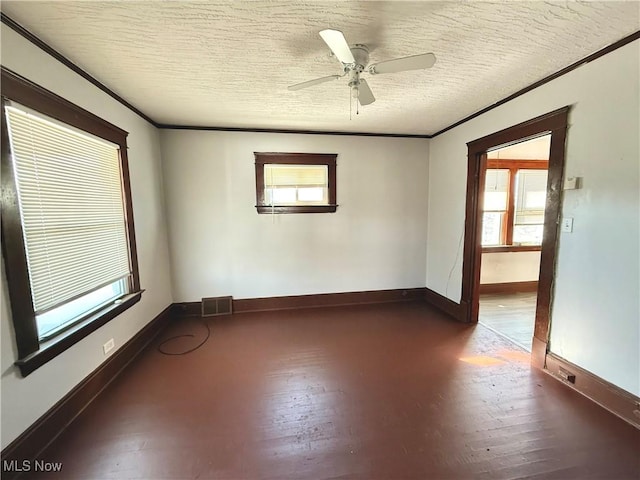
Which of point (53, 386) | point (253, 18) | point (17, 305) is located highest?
point (253, 18)

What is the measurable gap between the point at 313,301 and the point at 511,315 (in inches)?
106

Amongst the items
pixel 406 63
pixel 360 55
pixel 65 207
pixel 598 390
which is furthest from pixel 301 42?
pixel 598 390

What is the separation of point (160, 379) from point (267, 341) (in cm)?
105

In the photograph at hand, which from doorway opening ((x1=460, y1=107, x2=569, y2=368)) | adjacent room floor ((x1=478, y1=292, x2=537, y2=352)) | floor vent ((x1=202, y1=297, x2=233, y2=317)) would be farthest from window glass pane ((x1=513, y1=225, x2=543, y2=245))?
floor vent ((x1=202, y1=297, x2=233, y2=317))

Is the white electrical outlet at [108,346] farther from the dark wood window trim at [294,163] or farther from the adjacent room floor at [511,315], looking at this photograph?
the adjacent room floor at [511,315]

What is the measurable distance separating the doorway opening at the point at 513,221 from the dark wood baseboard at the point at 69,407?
486cm

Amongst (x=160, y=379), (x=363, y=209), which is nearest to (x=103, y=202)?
(x=160, y=379)

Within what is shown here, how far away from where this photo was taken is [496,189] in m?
4.83

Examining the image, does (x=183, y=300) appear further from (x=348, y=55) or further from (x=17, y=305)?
(x=348, y=55)

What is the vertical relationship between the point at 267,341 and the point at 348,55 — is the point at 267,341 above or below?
below

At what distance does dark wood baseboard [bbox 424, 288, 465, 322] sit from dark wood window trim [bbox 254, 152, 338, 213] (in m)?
1.98

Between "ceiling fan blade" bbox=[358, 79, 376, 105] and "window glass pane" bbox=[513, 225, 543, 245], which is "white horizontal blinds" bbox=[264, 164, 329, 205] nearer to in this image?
"ceiling fan blade" bbox=[358, 79, 376, 105]

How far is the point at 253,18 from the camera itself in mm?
1584

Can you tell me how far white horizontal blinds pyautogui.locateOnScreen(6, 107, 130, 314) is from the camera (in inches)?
66.2
